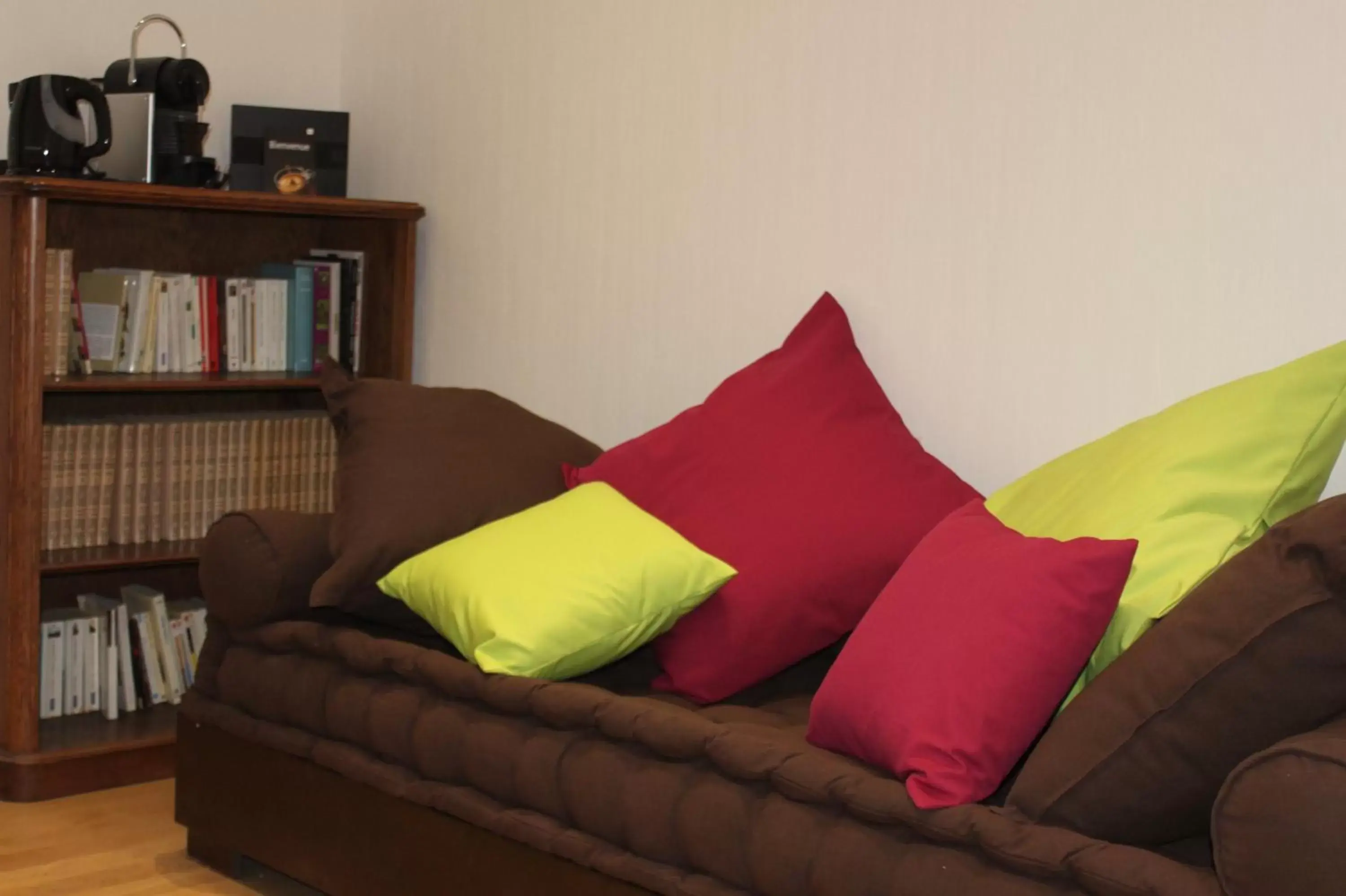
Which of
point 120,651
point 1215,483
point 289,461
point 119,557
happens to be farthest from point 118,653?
point 1215,483

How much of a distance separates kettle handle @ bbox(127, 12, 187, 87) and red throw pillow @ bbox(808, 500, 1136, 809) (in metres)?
2.47

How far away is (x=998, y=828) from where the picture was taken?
5.67ft

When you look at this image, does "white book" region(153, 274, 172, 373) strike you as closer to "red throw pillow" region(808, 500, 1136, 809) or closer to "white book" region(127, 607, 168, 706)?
"white book" region(127, 607, 168, 706)

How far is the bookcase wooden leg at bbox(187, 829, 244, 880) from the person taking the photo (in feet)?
9.44

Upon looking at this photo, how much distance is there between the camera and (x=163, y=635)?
3588mm

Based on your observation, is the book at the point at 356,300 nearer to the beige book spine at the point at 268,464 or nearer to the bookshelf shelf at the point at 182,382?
the bookshelf shelf at the point at 182,382

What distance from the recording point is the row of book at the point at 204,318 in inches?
137

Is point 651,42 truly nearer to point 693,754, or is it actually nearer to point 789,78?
point 789,78

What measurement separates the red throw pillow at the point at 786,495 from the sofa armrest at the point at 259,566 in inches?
21.4

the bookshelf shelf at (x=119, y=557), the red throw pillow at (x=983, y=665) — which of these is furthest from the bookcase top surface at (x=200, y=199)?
the red throw pillow at (x=983, y=665)

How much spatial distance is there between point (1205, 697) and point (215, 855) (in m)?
2.01

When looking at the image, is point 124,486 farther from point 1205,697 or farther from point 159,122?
point 1205,697

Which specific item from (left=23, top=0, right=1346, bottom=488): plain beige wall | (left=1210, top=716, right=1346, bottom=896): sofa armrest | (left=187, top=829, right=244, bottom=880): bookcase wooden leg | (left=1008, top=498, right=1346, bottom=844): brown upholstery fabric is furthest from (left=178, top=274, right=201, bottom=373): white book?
(left=1210, top=716, right=1346, bottom=896): sofa armrest

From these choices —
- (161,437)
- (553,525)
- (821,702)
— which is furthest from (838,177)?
(161,437)
